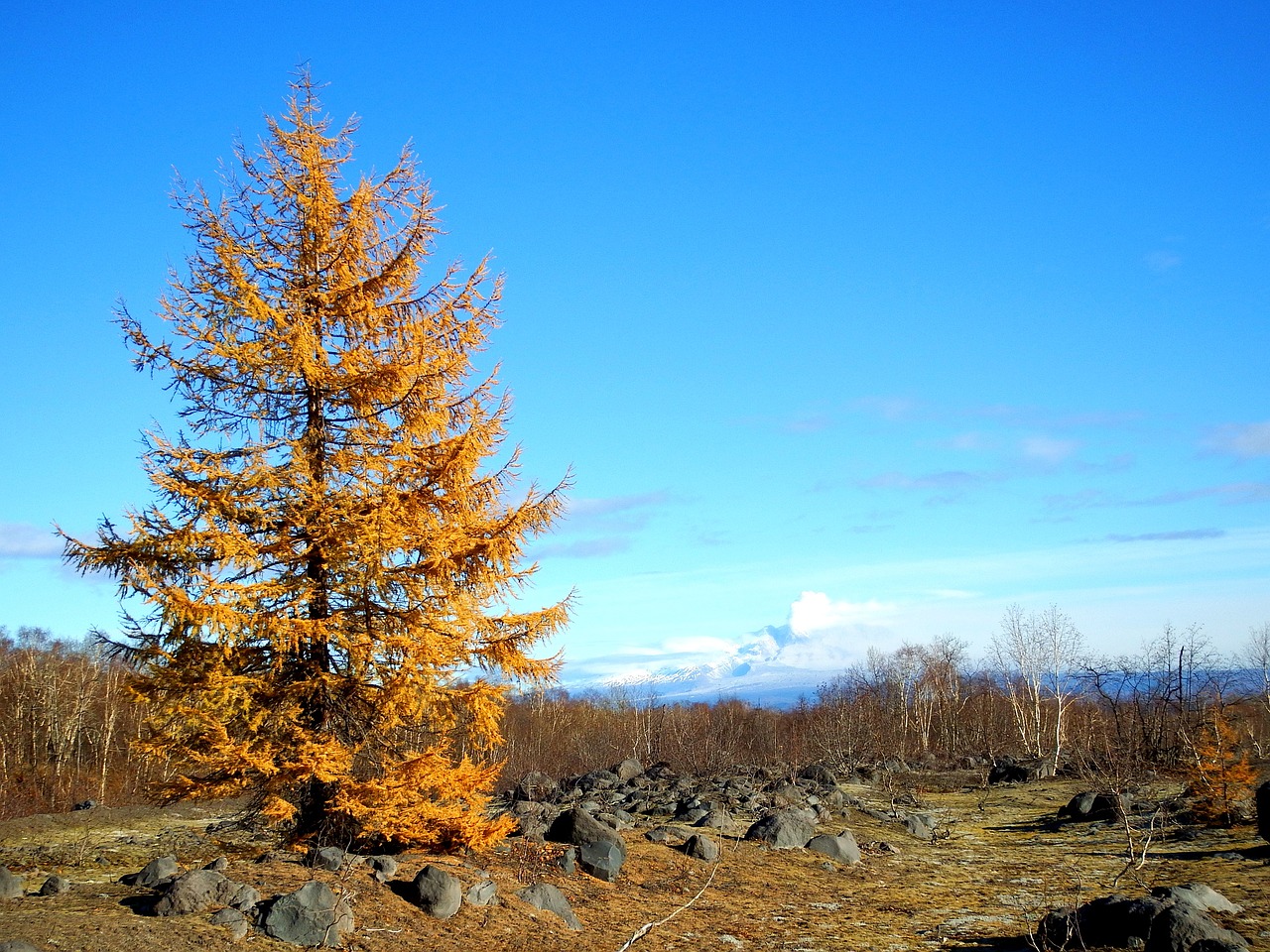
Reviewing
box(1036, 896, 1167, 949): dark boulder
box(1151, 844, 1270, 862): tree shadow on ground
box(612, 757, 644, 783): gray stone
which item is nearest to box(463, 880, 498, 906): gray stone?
box(1036, 896, 1167, 949): dark boulder

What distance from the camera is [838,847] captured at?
13.5 m

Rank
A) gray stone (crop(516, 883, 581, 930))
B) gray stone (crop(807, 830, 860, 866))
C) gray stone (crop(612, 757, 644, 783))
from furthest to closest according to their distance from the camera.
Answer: gray stone (crop(612, 757, 644, 783)) < gray stone (crop(807, 830, 860, 866)) < gray stone (crop(516, 883, 581, 930))

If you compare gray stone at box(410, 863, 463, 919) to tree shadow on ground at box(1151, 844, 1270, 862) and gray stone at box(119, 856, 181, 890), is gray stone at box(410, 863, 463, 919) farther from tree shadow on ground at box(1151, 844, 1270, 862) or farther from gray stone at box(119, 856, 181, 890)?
tree shadow on ground at box(1151, 844, 1270, 862)

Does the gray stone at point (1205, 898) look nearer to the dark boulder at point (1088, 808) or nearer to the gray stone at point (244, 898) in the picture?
the dark boulder at point (1088, 808)

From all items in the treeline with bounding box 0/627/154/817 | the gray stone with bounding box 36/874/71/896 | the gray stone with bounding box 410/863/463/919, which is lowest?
the treeline with bounding box 0/627/154/817

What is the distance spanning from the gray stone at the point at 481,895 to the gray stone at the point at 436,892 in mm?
172

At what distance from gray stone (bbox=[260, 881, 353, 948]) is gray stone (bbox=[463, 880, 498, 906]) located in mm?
1511

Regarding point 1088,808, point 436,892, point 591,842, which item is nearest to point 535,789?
point 591,842

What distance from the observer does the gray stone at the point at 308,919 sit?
7.85 m

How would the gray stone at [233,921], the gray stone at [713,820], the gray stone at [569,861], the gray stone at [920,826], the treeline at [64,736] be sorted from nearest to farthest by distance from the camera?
the gray stone at [233,921] < the gray stone at [569,861] < the gray stone at [713,820] < the gray stone at [920,826] < the treeline at [64,736]

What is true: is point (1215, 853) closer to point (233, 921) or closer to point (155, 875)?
point (233, 921)

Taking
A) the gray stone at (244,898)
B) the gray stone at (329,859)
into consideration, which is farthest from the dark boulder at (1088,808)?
the gray stone at (244,898)

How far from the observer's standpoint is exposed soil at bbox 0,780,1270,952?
815cm

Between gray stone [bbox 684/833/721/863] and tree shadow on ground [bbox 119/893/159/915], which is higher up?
tree shadow on ground [bbox 119/893/159/915]
